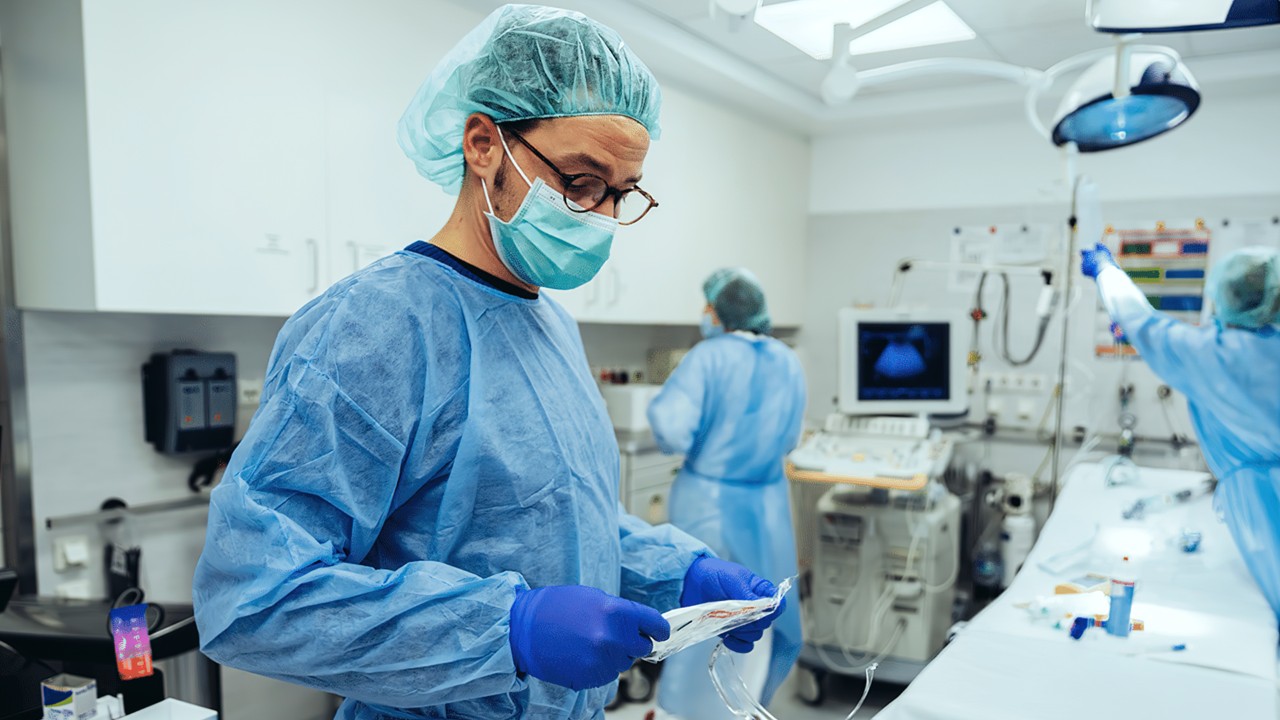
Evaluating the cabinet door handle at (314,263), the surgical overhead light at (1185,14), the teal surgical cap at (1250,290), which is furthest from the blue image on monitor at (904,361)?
the cabinet door handle at (314,263)

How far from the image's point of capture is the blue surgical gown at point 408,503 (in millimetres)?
766

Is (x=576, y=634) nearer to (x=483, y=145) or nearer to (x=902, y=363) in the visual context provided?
(x=483, y=145)

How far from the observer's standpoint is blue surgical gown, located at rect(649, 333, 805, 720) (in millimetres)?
2625

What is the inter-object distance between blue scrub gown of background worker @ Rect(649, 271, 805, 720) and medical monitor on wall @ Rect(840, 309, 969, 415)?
1.80ft

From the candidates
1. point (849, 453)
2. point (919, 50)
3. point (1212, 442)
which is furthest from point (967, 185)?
point (1212, 442)

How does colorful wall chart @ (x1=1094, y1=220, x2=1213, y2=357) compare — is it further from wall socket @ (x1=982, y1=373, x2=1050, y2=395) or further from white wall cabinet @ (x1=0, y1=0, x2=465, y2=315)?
white wall cabinet @ (x1=0, y1=0, x2=465, y2=315)

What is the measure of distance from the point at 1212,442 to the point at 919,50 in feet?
4.75

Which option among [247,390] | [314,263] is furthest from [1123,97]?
[247,390]

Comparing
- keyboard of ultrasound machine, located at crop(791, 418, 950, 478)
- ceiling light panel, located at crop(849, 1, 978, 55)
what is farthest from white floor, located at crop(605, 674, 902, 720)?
ceiling light panel, located at crop(849, 1, 978, 55)

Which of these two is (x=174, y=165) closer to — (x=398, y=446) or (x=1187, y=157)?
(x=398, y=446)

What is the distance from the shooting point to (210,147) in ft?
5.83

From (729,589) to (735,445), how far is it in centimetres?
155

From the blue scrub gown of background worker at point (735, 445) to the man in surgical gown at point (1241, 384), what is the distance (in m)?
1.03

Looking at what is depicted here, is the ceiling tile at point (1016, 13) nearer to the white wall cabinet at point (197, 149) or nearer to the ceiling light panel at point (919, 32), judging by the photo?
the ceiling light panel at point (919, 32)
